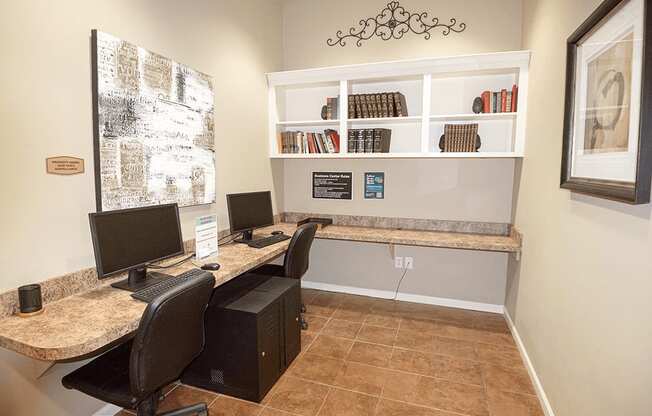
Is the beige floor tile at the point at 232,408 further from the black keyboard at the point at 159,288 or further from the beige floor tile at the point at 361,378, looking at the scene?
the black keyboard at the point at 159,288

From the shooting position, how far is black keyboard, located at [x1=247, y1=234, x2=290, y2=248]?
9.26 feet

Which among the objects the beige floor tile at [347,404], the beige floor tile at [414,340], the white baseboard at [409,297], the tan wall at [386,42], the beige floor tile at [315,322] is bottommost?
the beige floor tile at [347,404]

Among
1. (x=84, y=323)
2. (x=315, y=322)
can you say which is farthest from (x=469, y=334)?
(x=84, y=323)

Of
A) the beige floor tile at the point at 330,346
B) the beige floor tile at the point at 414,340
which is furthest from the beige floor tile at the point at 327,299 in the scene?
the beige floor tile at the point at 414,340

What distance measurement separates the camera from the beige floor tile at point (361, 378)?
7.51 ft

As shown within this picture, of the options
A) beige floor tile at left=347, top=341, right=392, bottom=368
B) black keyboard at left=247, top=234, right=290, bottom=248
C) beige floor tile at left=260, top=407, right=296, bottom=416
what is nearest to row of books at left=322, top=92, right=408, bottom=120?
black keyboard at left=247, top=234, right=290, bottom=248

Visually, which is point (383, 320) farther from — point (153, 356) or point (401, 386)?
point (153, 356)

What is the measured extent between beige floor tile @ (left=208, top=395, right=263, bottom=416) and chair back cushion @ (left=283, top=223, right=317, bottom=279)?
3.15 feet

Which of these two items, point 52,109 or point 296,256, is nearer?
point 52,109

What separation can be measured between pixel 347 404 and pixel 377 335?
0.92m

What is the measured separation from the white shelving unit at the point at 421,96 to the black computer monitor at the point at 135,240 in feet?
5.81

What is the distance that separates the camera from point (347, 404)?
2.14 meters

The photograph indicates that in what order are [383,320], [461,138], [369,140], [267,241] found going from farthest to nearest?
[369,140] < [383,320] < [461,138] < [267,241]

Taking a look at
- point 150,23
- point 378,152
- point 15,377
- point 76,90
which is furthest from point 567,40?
point 15,377
